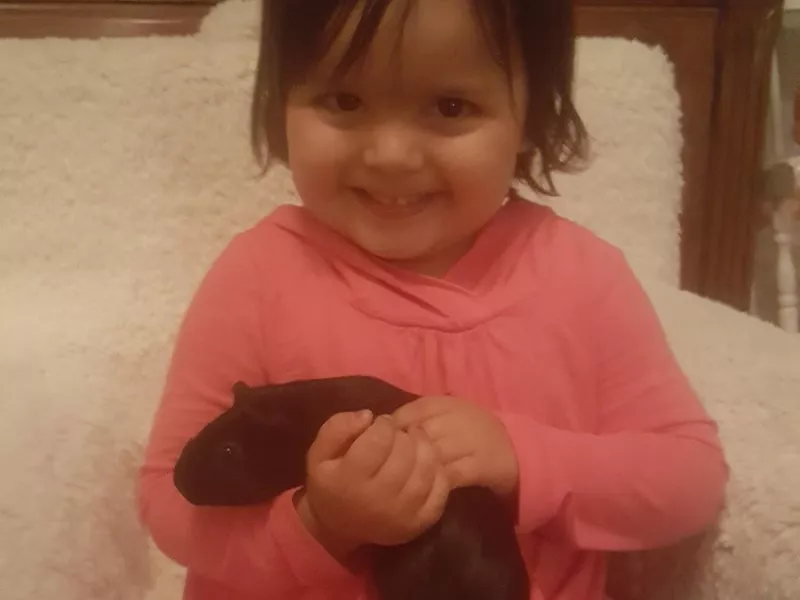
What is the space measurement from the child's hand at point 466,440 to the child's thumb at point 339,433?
44mm

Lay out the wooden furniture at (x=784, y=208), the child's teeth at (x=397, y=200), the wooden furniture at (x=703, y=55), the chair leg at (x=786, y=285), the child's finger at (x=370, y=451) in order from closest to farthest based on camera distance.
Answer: the child's finger at (x=370, y=451)
the child's teeth at (x=397, y=200)
the wooden furniture at (x=703, y=55)
the wooden furniture at (x=784, y=208)
the chair leg at (x=786, y=285)

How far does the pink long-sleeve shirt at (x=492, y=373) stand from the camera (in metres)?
0.56

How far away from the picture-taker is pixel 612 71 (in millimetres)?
929

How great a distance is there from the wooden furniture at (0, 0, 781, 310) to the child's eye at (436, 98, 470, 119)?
1.84 ft

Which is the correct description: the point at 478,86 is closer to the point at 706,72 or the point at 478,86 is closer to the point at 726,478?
the point at 726,478

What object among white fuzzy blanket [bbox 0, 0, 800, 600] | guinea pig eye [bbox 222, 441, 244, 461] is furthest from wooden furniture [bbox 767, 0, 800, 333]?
guinea pig eye [bbox 222, 441, 244, 461]

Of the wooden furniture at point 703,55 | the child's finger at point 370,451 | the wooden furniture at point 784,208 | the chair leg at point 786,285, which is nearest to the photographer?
the child's finger at point 370,451

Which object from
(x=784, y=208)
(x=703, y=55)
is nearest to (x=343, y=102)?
(x=703, y=55)

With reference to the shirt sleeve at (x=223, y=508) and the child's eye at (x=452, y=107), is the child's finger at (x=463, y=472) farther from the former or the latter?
the child's eye at (x=452, y=107)

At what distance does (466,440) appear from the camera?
0.53m

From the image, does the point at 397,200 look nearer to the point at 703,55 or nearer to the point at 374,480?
the point at 374,480

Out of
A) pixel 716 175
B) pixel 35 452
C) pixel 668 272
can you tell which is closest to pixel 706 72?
pixel 716 175

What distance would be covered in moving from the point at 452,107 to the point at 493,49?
0.04 m

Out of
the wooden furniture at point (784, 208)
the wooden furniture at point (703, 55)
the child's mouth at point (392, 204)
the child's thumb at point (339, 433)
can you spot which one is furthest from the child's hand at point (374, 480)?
the wooden furniture at point (784, 208)
